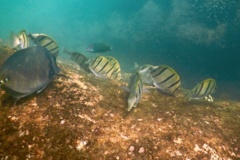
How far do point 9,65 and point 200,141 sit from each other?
328 centimetres

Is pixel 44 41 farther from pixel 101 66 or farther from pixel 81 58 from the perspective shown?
pixel 101 66

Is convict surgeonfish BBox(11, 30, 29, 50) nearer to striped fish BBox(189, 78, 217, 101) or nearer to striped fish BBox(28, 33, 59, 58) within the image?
striped fish BBox(28, 33, 59, 58)

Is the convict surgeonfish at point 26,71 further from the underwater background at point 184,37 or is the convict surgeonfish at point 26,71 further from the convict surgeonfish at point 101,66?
the underwater background at point 184,37

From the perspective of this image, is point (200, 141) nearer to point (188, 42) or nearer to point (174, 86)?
point (174, 86)

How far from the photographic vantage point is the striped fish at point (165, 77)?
13.9 ft

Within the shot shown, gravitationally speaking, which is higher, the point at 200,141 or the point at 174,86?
the point at 174,86

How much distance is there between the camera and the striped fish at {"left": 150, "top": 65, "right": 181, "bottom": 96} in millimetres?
4234

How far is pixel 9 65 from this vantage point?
3.03m

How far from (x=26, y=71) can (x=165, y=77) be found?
276 centimetres

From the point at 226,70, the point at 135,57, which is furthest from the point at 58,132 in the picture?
the point at 135,57

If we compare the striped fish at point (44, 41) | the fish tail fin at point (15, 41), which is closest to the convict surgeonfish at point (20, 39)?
the fish tail fin at point (15, 41)

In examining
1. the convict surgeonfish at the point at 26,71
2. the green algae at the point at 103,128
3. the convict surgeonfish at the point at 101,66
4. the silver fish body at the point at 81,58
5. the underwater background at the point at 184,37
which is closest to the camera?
the green algae at the point at 103,128

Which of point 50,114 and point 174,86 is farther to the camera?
point 174,86

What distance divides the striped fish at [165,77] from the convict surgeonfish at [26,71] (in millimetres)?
2136
